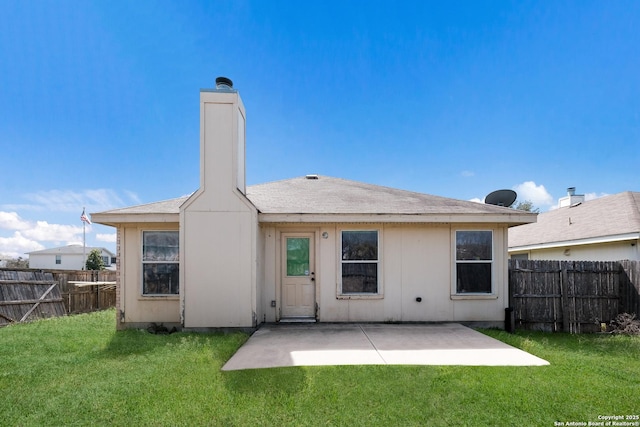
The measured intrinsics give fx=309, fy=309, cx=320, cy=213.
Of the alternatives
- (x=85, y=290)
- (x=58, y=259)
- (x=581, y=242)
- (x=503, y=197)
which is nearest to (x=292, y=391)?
(x=503, y=197)

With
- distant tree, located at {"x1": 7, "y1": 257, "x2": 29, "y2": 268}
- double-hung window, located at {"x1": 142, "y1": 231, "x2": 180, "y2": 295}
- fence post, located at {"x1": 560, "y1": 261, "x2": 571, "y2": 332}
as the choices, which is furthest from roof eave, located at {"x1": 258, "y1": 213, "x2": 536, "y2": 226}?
distant tree, located at {"x1": 7, "y1": 257, "x2": 29, "y2": 268}

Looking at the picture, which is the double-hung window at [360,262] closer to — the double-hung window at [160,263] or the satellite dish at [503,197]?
the double-hung window at [160,263]

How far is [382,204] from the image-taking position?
7.44 m

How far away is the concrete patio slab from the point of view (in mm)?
4512

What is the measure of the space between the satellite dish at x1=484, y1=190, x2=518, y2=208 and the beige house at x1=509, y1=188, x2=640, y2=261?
11.7ft

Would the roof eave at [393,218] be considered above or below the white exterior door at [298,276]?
above

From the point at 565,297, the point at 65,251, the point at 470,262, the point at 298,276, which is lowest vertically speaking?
the point at 65,251

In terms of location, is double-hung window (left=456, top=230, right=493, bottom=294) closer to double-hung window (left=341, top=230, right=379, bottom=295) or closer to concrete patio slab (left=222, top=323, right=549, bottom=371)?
concrete patio slab (left=222, top=323, right=549, bottom=371)

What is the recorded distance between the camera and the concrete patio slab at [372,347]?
4512 mm

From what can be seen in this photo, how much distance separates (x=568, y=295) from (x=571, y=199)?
37.7ft

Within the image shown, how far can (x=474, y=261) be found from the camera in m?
7.29

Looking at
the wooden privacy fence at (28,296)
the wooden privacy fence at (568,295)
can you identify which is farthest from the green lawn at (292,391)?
the wooden privacy fence at (28,296)

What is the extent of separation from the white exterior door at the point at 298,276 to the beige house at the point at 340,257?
0.08 ft

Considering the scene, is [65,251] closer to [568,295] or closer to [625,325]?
[568,295]
